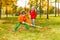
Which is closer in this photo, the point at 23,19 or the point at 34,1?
the point at 23,19

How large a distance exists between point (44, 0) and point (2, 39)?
34214mm

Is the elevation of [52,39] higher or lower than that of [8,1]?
lower

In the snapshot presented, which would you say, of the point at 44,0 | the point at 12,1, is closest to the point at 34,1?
the point at 44,0

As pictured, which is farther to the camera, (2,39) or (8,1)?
(8,1)

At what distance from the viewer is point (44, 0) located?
1799 inches

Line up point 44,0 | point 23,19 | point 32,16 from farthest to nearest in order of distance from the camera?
point 44,0 → point 32,16 → point 23,19

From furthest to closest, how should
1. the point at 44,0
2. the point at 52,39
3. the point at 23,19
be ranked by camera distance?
1. the point at 44,0
2. the point at 23,19
3. the point at 52,39

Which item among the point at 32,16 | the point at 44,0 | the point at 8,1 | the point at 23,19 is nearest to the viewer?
the point at 23,19

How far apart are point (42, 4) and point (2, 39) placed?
39.0 metres

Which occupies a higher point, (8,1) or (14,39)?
(8,1)

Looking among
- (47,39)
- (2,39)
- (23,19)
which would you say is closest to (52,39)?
(47,39)

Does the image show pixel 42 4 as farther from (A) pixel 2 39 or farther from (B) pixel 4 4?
(A) pixel 2 39

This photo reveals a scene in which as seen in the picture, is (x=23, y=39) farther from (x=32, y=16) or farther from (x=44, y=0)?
(x=44, y=0)

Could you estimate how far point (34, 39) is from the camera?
12078mm
